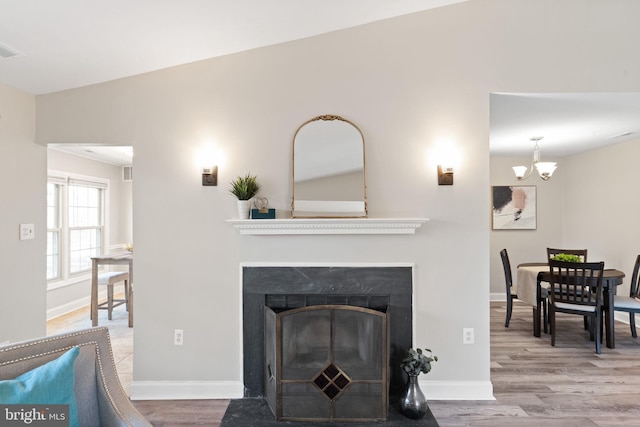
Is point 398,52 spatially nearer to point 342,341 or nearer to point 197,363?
point 342,341

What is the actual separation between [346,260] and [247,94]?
1455 mm

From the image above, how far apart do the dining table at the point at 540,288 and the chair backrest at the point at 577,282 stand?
0.11m

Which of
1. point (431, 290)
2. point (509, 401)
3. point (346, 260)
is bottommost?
point (509, 401)

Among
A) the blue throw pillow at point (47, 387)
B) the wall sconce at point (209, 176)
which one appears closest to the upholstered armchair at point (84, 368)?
the blue throw pillow at point (47, 387)

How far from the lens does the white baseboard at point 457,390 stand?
2.77 metres

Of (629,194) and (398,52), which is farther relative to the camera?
(629,194)

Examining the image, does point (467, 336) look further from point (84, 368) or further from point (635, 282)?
point (635, 282)

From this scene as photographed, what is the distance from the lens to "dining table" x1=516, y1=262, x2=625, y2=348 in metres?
3.82

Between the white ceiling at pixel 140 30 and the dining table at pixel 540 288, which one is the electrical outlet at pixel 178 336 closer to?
the white ceiling at pixel 140 30

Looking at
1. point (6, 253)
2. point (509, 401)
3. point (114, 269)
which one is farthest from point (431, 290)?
point (114, 269)

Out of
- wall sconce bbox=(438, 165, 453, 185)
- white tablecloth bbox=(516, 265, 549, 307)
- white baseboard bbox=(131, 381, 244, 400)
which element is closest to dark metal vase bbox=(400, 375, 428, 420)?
white baseboard bbox=(131, 381, 244, 400)

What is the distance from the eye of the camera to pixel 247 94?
2836 mm

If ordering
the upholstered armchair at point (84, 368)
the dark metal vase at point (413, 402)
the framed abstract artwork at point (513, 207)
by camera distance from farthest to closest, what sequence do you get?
the framed abstract artwork at point (513, 207) → the dark metal vase at point (413, 402) → the upholstered armchair at point (84, 368)

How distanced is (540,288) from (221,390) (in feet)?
11.6
